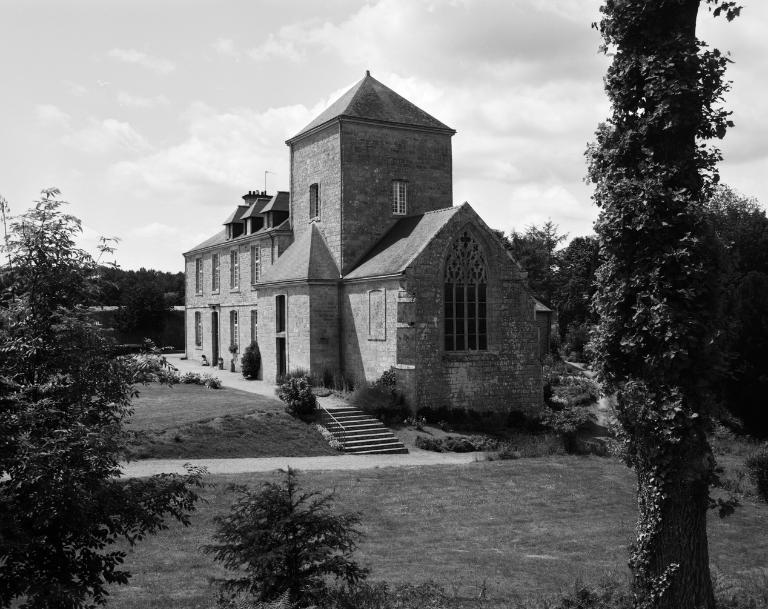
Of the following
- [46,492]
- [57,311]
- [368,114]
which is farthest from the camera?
[368,114]

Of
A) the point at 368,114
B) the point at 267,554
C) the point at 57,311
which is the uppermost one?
the point at 368,114

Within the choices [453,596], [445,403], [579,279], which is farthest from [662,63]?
[579,279]

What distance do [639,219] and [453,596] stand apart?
5602 millimetres

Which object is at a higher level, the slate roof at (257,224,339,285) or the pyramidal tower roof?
the pyramidal tower roof

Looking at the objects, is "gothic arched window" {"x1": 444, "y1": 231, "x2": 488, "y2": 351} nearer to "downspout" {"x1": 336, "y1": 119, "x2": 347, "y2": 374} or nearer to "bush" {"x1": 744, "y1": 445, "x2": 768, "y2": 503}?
"downspout" {"x1": 336, "y1": 119, "x2": 347, "y2": 374}

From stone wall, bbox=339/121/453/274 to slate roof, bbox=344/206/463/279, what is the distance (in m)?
0.71

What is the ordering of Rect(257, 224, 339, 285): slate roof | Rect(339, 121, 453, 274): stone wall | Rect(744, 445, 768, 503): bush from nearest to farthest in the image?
Rect(744, 445, 768, 503): bush, Rect(257, 224, 339, 285): slate roof, Rect(339, 121, 453, 274): stone wall

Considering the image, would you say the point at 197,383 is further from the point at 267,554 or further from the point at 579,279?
the point at 579,279

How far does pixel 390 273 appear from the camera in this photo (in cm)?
2622

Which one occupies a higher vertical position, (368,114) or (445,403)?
(368,114)

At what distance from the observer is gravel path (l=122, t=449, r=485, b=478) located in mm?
18141

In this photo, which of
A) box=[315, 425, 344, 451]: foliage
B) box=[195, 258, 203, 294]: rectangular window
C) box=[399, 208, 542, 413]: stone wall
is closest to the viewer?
box=[315, 425, 344, 451]: foliage

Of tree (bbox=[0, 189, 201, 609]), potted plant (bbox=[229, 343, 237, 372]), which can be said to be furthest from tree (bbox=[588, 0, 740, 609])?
potted plant (bbox=[229, 343, 237, 372])

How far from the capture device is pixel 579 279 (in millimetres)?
54125
